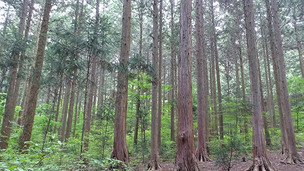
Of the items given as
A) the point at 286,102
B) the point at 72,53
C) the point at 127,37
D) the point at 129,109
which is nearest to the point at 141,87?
the point at 129,109

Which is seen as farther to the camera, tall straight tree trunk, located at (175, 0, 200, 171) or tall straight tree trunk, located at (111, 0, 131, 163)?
tall straight tree trunk, located at (111, 0, 131, 163)

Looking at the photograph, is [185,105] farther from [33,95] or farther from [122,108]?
[33,95]

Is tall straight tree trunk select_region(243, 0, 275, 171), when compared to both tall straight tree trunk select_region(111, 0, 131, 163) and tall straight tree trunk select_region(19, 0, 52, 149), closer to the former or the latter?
tall straight tree trunk select_region(111, 0, 131, 163)

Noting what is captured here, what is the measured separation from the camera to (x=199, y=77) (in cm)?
1119

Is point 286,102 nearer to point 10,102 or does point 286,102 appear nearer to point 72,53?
point 72,53

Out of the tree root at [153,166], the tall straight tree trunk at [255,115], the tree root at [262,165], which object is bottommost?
the tree root at [153,166]

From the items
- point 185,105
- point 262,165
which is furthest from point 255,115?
point 185,105

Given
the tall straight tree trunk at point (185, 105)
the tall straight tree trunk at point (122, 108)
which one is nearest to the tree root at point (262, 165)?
the tall straight tree trunk at point (185, 105)

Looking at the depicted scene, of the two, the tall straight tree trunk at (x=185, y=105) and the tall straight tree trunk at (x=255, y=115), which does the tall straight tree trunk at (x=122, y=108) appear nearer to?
the tall straight tree trunk at (x=185, y=105)

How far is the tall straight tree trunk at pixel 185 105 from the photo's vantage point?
228 inches

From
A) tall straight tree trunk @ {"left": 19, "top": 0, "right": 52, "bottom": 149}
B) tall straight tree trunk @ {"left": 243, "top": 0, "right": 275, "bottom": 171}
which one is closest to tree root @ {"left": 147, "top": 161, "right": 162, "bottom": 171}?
tall straight tree trunk @ {"left": 243, "top": 0, "right": 275, "bottom": 171}

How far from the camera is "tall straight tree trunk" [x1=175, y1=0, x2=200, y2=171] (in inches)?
228

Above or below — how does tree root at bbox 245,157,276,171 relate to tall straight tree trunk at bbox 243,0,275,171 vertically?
below

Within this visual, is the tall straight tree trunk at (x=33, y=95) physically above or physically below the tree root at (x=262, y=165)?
above
